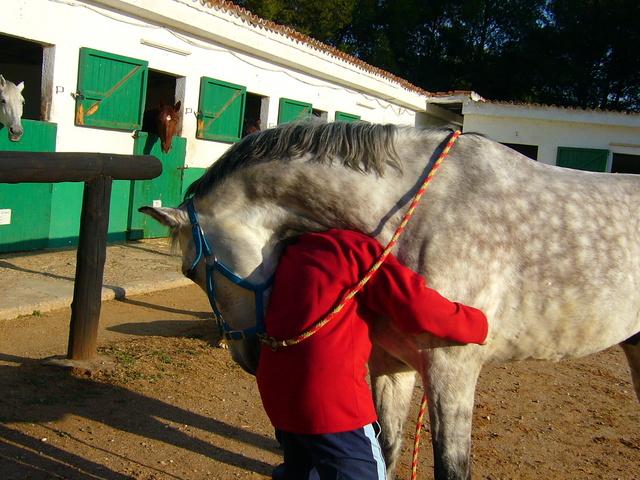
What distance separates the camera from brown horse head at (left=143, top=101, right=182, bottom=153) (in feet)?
31.2

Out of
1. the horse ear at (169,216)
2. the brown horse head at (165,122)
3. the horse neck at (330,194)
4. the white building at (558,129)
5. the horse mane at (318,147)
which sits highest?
the white building at (558,129)

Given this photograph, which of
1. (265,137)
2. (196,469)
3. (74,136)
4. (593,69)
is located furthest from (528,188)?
(593,69)

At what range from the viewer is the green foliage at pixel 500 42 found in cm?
Result: 2823

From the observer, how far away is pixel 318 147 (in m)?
2.40

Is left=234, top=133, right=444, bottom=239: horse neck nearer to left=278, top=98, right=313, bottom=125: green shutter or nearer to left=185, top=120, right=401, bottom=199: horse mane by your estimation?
left=185, top=120, right=401, bottom=199: horse mane

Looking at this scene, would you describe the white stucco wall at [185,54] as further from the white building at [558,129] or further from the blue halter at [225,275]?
the blue halter at [225,275]

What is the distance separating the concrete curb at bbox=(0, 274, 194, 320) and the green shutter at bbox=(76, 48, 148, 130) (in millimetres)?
2627

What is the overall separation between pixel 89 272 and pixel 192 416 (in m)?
1.29

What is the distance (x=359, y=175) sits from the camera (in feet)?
7.78

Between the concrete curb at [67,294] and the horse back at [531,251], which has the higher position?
the horse back at [531,251]

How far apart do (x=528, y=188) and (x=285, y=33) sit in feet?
32.8

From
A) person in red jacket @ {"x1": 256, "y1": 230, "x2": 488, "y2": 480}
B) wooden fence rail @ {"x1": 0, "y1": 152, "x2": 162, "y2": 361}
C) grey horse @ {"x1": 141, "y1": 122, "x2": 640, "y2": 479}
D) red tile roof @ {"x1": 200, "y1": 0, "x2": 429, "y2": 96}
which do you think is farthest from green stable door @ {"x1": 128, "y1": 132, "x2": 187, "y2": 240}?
person in red jacket @ {"x1": 256, "y1": 230, "x2": 488, "y2": 480}

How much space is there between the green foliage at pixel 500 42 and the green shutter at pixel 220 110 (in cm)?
1639

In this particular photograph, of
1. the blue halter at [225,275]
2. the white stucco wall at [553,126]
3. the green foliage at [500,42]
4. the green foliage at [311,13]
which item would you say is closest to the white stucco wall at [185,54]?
the white stucco wall at [553,126]
